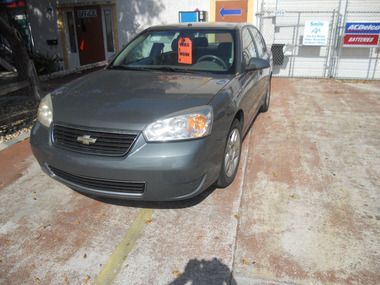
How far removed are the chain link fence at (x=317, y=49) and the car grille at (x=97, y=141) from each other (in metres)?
8.71

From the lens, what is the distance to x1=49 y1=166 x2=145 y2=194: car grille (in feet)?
8.56

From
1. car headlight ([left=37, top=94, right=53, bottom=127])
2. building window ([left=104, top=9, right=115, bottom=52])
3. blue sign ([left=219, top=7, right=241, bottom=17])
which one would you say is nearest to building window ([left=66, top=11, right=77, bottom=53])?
building window ([left=104, top=9, right=115, bottom=52])

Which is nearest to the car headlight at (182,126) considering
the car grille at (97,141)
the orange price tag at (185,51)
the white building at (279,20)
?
the car grille at (97,141)

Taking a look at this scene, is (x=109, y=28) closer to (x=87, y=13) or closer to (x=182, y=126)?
(x=87, y=13)

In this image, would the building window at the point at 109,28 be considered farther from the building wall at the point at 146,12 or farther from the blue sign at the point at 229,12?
the blue sign at the point at 229,12

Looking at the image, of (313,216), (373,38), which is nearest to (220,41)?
(313,216)

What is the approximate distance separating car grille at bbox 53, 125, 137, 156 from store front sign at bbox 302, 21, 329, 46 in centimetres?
893

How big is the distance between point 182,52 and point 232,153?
1.38 metres

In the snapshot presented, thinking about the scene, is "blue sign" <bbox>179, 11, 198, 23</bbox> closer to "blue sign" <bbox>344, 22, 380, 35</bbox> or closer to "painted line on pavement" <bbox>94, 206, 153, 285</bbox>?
"blue sign" <bbox>344, 22, 380, 35</bbox>

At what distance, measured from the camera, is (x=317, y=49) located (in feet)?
33.7

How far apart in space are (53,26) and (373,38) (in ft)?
36.5

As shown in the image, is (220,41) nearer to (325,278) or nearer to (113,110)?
(113,110)

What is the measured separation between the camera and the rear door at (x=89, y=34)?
1199 cm

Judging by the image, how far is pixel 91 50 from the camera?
12.5 m
